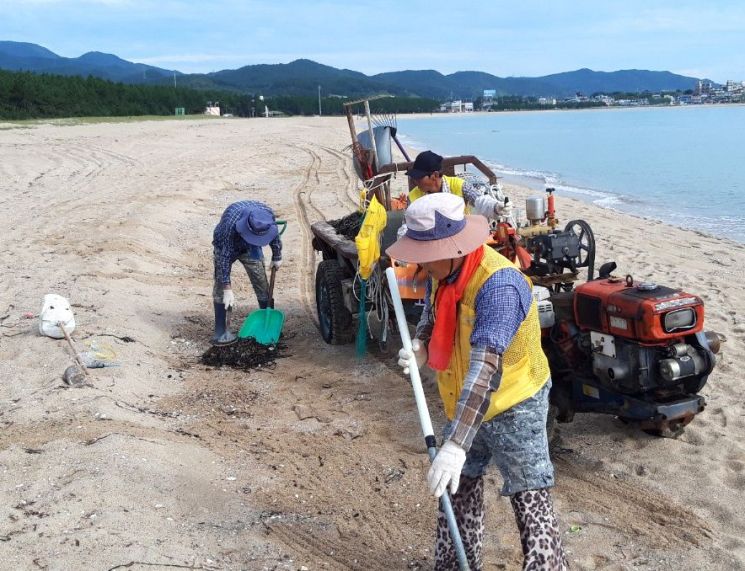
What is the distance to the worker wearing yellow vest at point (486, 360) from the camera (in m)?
2.61

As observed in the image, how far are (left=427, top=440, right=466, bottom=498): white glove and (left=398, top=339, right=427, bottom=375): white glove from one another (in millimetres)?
567

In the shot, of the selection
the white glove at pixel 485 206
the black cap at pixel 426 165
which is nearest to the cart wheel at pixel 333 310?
the black cap at pixel 426 165

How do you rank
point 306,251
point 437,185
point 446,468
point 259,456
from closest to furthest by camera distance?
point 446,468
point 259,456
point 437,185
point 306,251

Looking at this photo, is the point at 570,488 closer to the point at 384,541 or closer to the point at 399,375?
the point at 384,541

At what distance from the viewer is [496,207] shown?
5.48 m

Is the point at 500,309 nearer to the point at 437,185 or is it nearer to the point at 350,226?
the point at 437,185

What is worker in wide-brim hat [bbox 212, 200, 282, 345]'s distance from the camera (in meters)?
6.87

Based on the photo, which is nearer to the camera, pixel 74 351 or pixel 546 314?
pixel 546 314

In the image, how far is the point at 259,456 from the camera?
15.9 feet

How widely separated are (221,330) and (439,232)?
472cm

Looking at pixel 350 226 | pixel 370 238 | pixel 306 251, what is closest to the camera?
pixel 370 238

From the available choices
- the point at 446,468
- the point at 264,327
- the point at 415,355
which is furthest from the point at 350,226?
the point at 446,468

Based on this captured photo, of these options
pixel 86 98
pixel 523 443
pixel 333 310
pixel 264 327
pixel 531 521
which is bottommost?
pixel 264 327

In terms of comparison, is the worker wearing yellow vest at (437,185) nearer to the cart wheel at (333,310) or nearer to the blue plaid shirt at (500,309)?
the cart wheel at (333,310)
